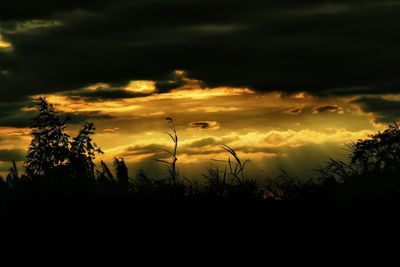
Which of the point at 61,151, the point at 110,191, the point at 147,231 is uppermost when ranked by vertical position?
the point at 61,151

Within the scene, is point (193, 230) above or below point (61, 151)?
below

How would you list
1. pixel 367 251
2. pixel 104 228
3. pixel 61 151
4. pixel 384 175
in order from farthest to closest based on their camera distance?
pixel 61 151 → pixel 384 175 → pixel 104 228 → pixel 367 251

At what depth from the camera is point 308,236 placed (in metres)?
15.5

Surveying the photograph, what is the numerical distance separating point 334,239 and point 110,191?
576 centimetres

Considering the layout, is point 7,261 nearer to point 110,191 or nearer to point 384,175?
point 110,191

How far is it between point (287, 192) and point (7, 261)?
6.86 m

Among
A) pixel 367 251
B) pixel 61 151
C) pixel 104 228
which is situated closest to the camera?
pixel 367 251

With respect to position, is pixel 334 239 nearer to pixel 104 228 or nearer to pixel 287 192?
pixel 287 192

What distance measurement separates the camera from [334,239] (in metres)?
15.3

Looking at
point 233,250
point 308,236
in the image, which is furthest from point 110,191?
point 308,236

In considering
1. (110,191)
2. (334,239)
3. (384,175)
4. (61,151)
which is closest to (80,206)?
(110,191)

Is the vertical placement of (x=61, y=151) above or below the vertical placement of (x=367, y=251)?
above

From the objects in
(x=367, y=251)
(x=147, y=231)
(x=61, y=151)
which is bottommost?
(x=367, y=251)

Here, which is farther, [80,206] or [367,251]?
[80,206]
